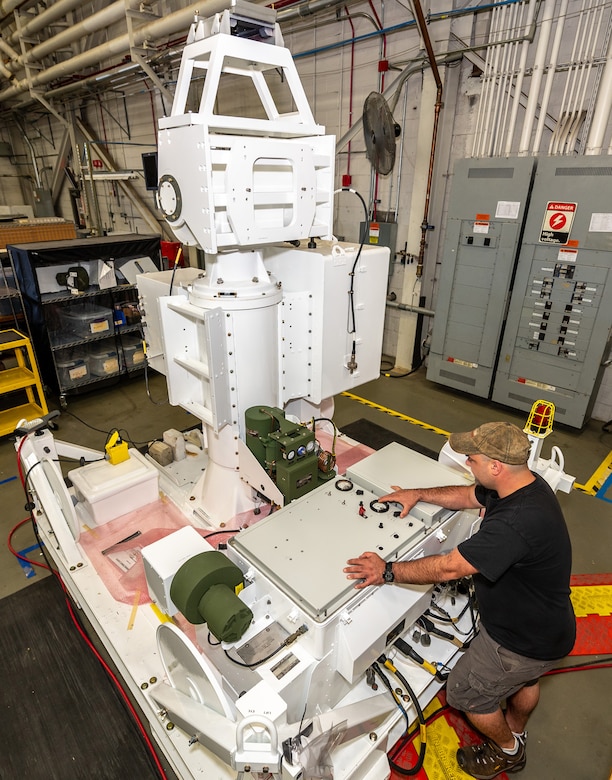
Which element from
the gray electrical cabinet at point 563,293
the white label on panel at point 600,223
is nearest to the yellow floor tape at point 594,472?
the gray electrical cabinet at point 563,293

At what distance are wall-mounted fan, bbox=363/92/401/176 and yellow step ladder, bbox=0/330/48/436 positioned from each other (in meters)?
3.47

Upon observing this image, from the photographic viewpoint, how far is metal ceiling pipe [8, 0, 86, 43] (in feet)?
18.1

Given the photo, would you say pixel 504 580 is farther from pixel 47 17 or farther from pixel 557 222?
pixel 47 17

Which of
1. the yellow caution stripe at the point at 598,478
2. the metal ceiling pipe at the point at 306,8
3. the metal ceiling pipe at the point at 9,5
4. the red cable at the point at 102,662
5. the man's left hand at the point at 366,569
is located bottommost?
the red cable at the point at 102,662

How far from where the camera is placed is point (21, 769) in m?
1.68

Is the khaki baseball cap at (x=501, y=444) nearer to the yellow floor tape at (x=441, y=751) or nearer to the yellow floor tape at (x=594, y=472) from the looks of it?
the yellow floor tape at (x=441, y=751)

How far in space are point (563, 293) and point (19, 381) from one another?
4631 millimetres

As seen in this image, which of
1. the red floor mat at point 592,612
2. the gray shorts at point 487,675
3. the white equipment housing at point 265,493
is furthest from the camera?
the red floor mat at point 592,612

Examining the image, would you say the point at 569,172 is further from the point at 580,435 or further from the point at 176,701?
the point at 176,701

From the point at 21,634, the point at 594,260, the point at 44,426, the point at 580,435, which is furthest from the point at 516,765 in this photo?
the point at 594,260

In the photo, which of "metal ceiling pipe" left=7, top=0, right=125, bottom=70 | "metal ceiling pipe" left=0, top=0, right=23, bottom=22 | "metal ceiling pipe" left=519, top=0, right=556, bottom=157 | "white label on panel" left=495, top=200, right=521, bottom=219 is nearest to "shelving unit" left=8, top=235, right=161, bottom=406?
"metal ceiling pipe" left=7, top=0, right=125, bottom=70

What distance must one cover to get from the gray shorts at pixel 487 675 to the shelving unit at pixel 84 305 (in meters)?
3.94

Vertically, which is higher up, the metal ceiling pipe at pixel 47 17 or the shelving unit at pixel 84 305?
the metal ceiling pipe at pixel 47 17

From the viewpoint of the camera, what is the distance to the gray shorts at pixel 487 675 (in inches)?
62.7
